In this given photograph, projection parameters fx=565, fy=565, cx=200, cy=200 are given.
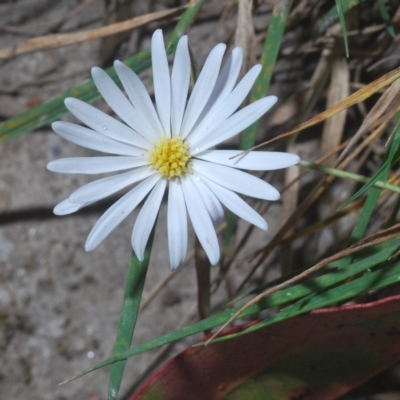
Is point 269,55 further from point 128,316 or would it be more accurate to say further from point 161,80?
point 128,316

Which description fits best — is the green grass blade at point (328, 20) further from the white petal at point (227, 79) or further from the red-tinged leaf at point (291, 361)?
the red-tinged leaf at point (291, 361)

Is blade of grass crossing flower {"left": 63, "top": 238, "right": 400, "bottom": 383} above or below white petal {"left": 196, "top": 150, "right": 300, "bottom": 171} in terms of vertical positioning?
below

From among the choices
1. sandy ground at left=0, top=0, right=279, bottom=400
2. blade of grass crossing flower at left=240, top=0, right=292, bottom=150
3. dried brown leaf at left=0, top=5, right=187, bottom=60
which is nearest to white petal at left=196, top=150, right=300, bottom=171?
blade of grass crossing flower at left=240, top=0, right=292, bottom=150

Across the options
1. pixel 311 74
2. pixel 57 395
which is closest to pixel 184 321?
pixel 57 395

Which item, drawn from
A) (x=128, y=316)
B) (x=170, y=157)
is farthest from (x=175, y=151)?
(x=128, y=316)

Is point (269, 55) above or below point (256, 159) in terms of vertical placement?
above

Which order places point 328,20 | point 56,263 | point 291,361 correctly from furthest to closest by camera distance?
1. point 56,263
2. point 328,20
3. point 291,361

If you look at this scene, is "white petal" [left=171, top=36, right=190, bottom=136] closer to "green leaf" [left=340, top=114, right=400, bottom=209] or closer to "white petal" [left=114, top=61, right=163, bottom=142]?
"white petal" [left=114, top=61, right=163, bottom=142]
